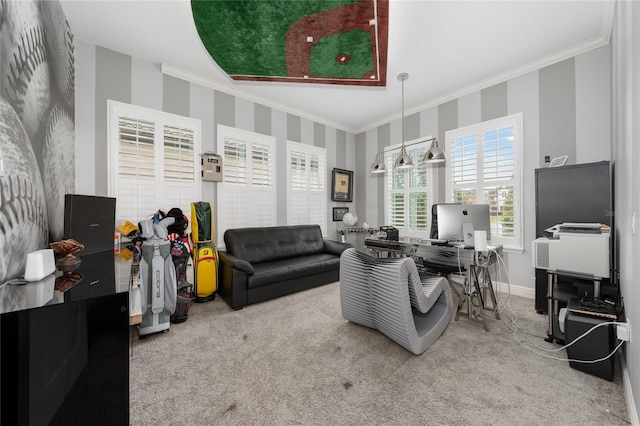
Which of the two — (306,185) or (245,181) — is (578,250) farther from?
(245,181)

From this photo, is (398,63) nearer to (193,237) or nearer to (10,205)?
(193,237)

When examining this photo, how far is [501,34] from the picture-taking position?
269 centimetres

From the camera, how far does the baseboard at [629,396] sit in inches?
53.2

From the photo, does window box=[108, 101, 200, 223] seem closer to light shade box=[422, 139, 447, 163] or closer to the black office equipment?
light shade box=[422, 139, 447, 163]

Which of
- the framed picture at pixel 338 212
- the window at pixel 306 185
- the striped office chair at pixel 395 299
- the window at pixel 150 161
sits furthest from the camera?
the framed picture at pixel 338 212

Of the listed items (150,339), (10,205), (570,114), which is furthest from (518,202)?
(10,205)

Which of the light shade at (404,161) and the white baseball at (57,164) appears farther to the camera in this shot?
the light shade at (404,161)

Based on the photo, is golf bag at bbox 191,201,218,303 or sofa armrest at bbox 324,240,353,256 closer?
golf bag at bbox 191,201,218,303

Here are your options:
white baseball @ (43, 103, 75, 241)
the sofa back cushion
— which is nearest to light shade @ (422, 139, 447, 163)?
the sofa back cushion

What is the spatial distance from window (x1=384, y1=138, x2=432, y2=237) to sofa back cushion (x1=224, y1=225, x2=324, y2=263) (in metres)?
1.69

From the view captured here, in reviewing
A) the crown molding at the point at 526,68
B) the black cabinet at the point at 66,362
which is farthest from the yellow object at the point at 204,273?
the crown molding at the point at 526,68

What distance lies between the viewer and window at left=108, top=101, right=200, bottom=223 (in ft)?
9.66

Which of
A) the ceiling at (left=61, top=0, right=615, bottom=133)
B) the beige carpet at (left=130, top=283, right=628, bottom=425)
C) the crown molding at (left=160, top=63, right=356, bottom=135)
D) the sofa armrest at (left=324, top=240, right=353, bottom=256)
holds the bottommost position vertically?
the beige carpet at (left=130, top=283, right=628, bottom=425)

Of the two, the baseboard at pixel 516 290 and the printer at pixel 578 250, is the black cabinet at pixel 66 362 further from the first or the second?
the baseboard at pixel 516 290
